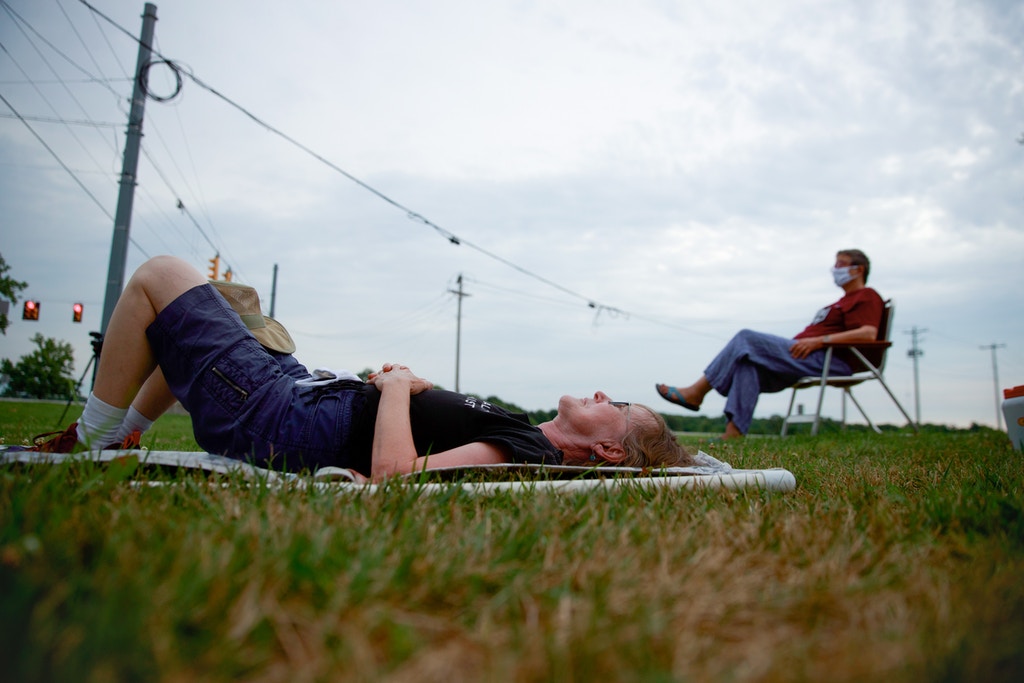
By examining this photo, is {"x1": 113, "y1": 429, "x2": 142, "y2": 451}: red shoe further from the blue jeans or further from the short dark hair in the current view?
the short dark hair

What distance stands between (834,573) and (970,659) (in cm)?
36

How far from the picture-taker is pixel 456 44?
487 inches

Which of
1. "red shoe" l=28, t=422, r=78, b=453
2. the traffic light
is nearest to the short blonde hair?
"red shoe" l=28, t=422, r=78, b=453

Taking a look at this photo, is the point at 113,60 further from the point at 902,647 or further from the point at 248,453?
the point at 902,647

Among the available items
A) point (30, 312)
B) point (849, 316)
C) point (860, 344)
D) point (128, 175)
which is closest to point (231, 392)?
point (860, 344)

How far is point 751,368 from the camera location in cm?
614

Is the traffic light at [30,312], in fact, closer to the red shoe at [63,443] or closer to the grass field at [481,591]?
the red shoe at [63,443]

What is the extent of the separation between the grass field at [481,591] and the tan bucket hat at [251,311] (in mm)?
1299

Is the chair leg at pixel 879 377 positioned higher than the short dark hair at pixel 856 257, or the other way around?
the short dark hair at pixel 856 257

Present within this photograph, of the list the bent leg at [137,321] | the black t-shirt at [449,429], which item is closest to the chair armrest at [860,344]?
the black t-shirt at [449,429]

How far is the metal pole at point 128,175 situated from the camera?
27.0 feet

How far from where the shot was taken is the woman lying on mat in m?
2.22

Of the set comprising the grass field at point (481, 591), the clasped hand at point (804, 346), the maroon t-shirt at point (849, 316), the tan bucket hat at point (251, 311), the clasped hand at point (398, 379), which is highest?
the maroon t-shirt at point (849, 316)

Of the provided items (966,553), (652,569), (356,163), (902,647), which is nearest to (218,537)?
(652,569)
